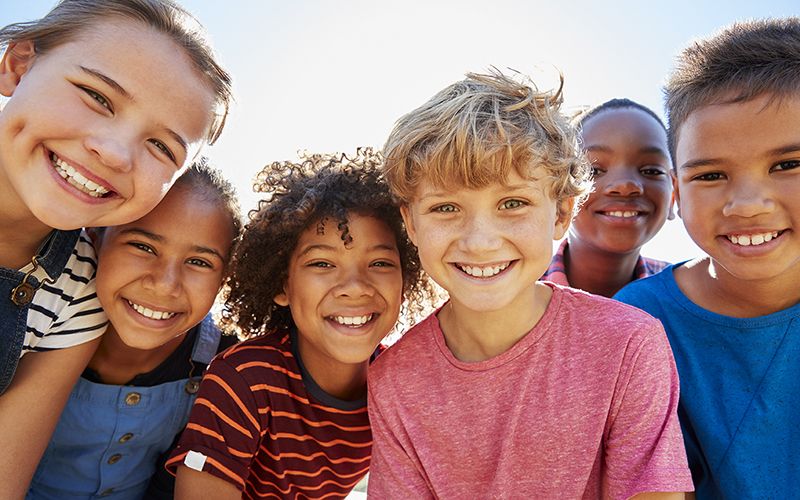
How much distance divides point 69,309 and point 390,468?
1.32 m

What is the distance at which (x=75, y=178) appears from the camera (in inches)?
77.2

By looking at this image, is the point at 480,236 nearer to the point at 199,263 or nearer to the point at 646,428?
the point at 646,428

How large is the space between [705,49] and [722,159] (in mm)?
515

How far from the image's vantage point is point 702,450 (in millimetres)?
2158

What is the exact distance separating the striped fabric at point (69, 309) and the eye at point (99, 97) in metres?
0.65

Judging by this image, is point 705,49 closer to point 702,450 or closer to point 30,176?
point 702,450

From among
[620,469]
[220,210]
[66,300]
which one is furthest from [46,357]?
[620,469]

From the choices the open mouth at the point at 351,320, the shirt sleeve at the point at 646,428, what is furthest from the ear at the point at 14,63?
the shirt sleeve at the point at 646,428

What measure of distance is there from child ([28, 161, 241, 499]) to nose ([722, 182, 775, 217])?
187cm

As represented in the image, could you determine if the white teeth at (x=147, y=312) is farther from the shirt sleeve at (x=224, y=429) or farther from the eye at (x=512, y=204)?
the eye at (x=512, y=204)

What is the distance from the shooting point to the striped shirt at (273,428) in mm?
2146

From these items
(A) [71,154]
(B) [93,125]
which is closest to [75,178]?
(A) [71,154]

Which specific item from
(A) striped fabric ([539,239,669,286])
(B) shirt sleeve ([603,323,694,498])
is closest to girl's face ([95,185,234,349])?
(B) shirt sleeve ([603,323,694,498])

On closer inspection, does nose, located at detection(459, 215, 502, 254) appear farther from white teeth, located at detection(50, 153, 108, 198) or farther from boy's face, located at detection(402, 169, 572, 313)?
white teeth, located at detection(50, 153, 108, 198)
